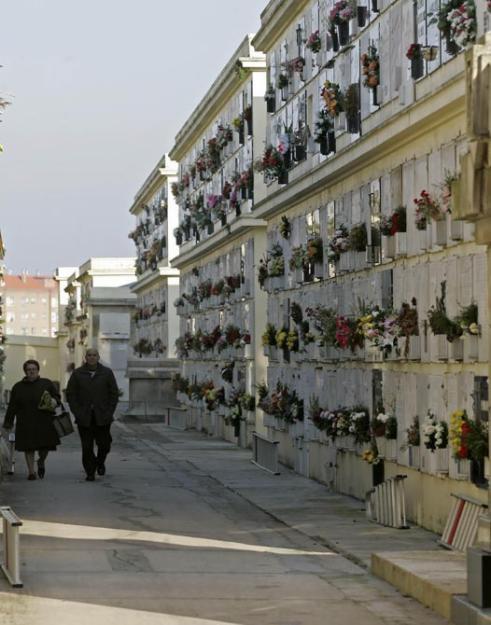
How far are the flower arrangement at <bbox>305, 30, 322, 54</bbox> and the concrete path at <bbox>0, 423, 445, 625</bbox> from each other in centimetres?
717

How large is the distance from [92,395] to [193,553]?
29.2 feet

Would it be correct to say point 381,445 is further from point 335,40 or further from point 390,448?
point 335,40

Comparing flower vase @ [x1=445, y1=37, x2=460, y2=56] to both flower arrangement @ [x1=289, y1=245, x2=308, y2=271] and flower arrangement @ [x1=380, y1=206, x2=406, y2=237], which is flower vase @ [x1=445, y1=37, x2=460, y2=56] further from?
flower arrangement @ [x1=289, y1=245, x2=308, y2=271]

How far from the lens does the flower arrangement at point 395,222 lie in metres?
20.7

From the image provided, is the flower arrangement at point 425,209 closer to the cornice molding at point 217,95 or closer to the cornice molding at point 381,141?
the cornice molding at point 381,141

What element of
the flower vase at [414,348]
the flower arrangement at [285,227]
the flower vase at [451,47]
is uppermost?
the flower vase at [451,47]

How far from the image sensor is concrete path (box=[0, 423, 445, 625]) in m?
12.5

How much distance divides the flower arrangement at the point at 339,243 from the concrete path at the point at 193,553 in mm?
3594

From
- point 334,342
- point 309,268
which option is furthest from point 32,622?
point 309,268

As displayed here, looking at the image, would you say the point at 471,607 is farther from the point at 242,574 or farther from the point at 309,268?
the point at 309,268

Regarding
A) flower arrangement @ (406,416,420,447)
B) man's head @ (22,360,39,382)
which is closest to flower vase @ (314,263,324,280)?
man's head @ (22,360,39,382)

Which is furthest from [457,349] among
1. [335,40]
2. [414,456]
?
[335,40]

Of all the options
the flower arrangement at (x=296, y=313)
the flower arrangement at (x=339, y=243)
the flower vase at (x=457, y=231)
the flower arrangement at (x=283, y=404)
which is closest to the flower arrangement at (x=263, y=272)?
the flower arrangement at (x=283, y=404)

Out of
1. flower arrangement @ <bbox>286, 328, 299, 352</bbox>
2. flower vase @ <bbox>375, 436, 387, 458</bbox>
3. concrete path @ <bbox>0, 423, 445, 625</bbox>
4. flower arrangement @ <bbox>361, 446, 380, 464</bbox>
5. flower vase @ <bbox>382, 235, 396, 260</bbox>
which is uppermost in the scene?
flower vase @ <bbox>382, 235, 396, 260</bbox>
